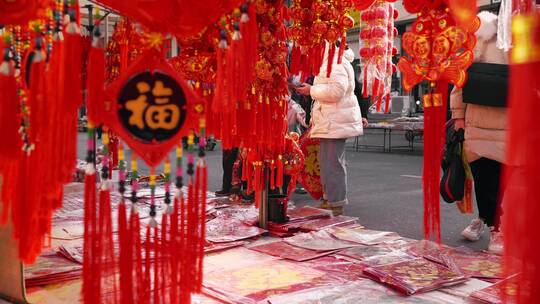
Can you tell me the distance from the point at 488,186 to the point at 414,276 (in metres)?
0.90

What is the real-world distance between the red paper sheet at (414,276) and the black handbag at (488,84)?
824mm

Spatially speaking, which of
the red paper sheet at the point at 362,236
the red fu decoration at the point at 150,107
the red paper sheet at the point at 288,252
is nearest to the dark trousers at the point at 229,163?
the red paper sheet at the point at 362,236

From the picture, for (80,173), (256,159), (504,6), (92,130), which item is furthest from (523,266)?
(80,173)

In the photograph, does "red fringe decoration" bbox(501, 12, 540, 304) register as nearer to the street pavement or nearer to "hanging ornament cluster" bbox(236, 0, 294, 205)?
"hanging ornament cluster" bbox(236, 0, 294, 205)

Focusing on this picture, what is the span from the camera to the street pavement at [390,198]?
3291 mm

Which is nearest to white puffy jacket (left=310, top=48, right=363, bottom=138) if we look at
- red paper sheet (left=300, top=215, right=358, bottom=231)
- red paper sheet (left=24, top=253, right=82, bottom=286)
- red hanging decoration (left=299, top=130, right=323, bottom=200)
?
red hanging decoration (left=299, top=130, right=323, bottom=200)

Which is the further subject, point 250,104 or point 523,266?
point 250,104

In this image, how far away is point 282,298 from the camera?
1788 mm

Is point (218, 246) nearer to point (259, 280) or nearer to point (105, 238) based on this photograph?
point (259, 280)

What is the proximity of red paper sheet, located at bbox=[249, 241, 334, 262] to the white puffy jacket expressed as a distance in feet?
3.54

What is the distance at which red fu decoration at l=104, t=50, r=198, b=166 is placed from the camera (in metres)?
1.19

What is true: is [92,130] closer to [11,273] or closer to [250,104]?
[11,273]

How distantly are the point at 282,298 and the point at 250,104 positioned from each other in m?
0.83

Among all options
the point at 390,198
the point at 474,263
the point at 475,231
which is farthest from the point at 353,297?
the point at 390,198
